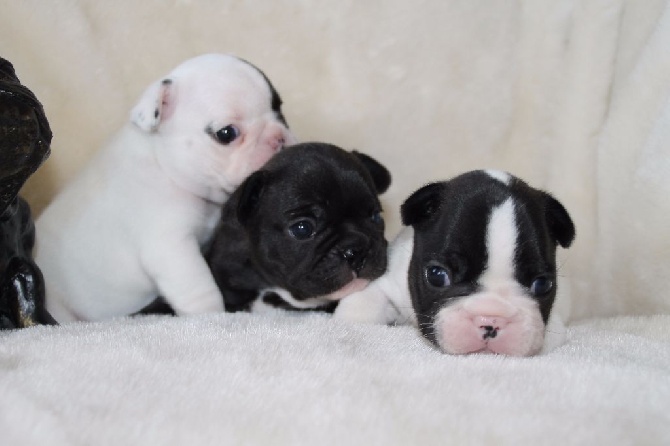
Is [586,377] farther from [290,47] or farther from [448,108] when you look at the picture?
[290,47]

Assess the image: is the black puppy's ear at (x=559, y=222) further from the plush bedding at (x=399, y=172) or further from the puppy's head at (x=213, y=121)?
the puppy's head at (x=213, y=121)

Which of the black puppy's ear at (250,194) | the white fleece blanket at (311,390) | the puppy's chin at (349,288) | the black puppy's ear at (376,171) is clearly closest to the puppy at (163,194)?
the black puppy's ear at (250,194)

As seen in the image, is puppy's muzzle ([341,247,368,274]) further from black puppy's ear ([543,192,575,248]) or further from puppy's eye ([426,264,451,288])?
black puppy's ear ([543,192,575,248])

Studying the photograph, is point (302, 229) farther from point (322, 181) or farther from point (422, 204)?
point (422, 204)

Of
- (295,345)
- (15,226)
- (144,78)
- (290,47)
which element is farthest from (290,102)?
(295,345)

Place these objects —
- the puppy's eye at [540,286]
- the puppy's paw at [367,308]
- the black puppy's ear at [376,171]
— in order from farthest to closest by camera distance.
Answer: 1. the black puppy's ear at [376,171]
2. the puppy's paw at [367,308]
3. the puppy's eye at [540,286]
